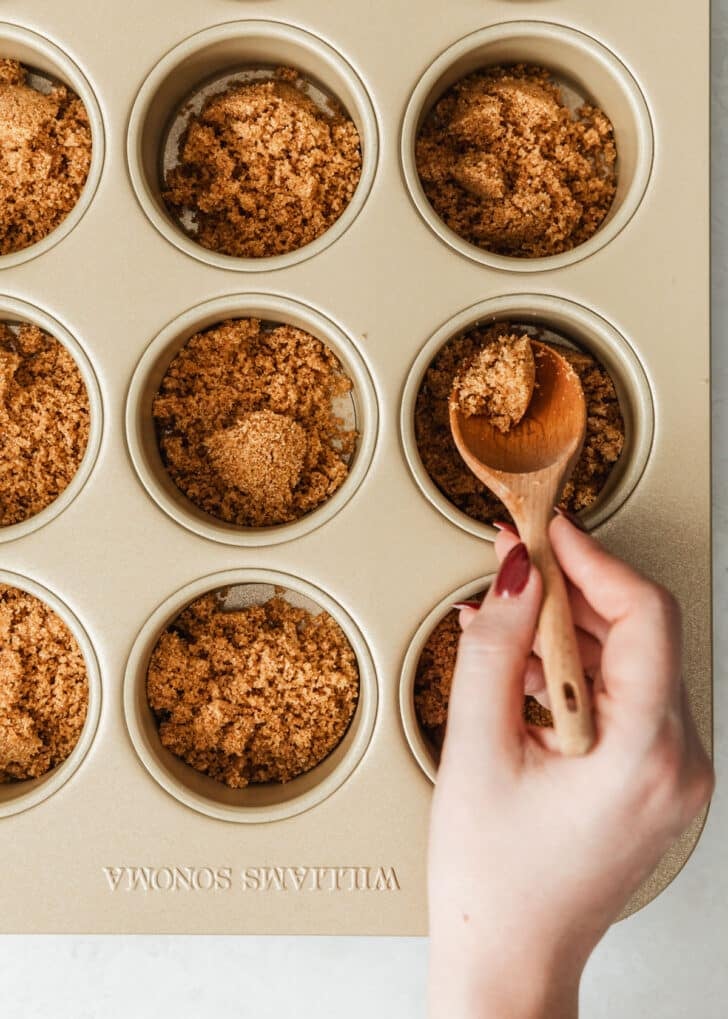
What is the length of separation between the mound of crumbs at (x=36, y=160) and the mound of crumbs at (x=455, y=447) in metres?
0.47

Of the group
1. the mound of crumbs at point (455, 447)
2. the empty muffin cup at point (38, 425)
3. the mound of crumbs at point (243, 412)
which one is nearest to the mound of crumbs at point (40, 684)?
the empty muffin cup at point (38, 425)

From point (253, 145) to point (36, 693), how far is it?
2.22ft

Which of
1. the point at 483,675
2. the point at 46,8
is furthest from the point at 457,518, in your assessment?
the point at 46,8

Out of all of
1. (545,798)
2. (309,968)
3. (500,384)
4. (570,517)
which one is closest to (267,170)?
(500,384)

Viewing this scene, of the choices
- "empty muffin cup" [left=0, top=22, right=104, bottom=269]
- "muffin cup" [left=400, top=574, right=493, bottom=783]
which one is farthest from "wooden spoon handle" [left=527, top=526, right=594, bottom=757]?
"empty muffin cup" [left=0, top=22, right=104, bottom=269]

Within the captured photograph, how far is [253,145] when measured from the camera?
A: 100 centimetres

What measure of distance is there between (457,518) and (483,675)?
0.74 feet

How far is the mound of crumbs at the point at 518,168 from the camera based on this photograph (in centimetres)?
99

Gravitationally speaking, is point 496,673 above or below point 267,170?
below

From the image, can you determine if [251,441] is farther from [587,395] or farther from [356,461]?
[587,395]

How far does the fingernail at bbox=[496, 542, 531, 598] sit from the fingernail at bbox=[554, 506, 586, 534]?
86mm

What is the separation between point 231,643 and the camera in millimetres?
997

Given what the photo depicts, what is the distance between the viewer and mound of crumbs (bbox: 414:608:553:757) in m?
0.98

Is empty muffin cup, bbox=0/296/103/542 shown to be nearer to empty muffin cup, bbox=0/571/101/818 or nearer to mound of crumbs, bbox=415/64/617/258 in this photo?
empty muffin cup, bbox=0/571/101/818
